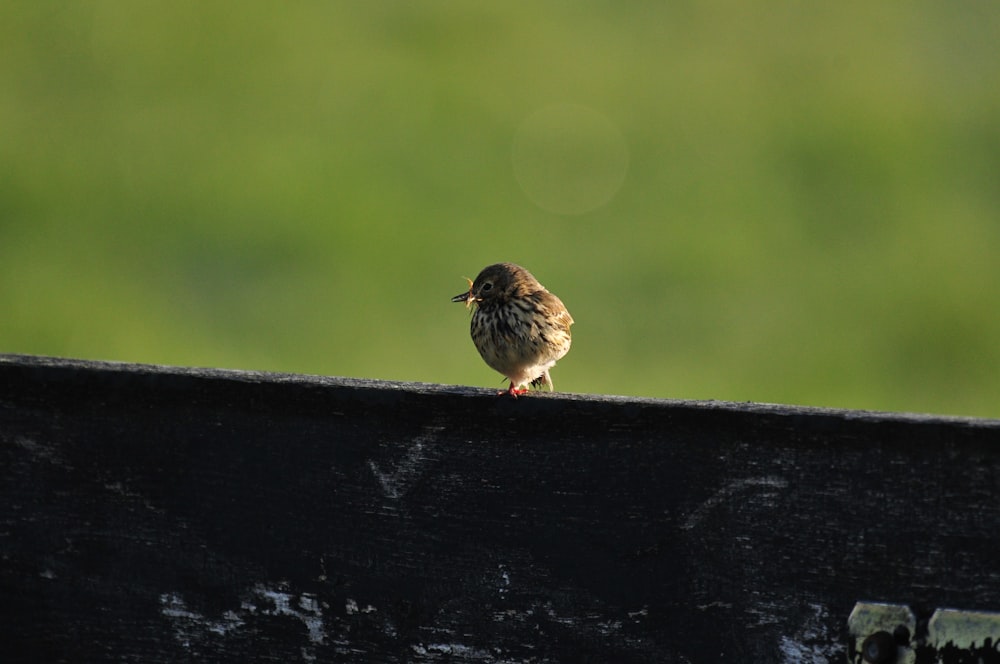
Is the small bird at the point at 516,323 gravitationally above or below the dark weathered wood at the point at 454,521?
above

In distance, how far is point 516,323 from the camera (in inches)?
220

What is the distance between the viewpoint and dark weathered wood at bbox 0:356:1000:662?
7.62 feet

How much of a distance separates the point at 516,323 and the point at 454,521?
3013 mm

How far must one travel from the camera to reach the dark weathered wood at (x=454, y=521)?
2322 mm

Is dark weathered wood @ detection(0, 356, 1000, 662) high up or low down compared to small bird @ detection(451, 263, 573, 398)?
down

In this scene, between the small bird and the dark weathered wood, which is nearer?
the dark weathered wood

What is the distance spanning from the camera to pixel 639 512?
2.48 m

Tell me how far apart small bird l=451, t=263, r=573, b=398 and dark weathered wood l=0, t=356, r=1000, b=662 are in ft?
9.46

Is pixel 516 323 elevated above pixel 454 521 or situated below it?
above

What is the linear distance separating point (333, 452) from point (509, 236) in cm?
630

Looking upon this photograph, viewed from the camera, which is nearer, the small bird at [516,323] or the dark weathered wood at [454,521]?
→ the dark weathered wood at [454,521]

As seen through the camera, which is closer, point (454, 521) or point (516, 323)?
point (454, 521)

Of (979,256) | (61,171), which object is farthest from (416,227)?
(979,256)

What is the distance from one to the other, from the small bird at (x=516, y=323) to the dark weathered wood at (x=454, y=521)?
288cm
